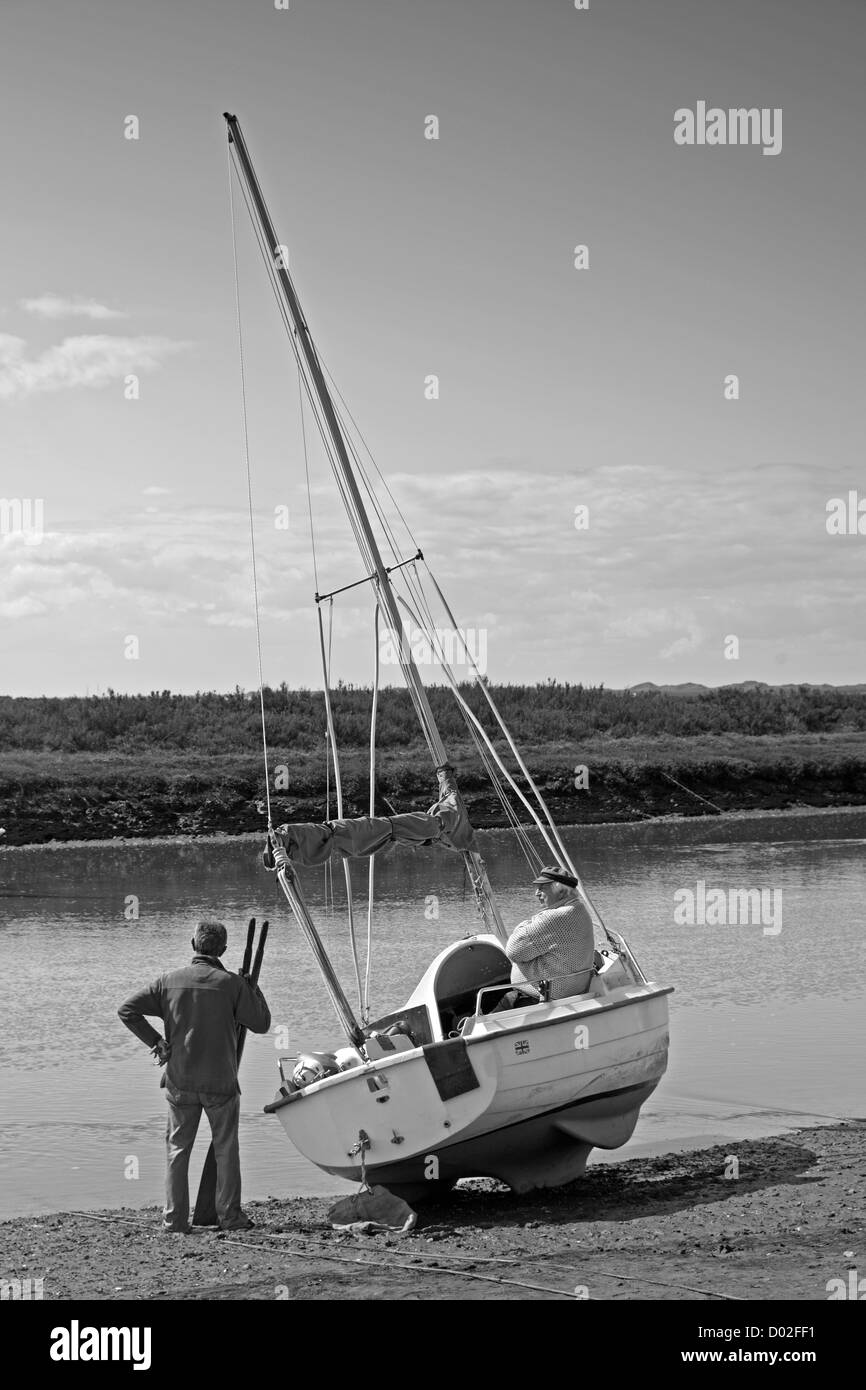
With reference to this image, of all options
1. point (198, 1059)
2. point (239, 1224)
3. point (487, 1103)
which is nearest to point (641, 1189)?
point (487, 1103)

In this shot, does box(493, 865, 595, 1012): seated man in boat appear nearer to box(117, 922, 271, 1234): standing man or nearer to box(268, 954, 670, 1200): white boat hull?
box(268, 954, 670, 1200): white boat hull

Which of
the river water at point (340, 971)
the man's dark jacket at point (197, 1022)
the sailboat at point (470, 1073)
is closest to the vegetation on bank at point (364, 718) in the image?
the river water at point (340, 971)

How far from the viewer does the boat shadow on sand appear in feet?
32.4

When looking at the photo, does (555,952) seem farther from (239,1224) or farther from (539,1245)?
(239,1224)

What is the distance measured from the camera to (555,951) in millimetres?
10891

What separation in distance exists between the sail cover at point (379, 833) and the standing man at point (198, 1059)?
2.33m

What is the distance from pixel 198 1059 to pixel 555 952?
9.06 feet

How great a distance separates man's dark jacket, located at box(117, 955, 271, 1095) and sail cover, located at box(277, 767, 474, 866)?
231 centimetres

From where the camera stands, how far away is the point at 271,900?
2864 cm

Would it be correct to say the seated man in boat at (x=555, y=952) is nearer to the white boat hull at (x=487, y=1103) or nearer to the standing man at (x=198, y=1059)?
the white boat hull at (x=487, y=1103)

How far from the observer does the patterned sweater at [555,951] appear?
10.9 m
